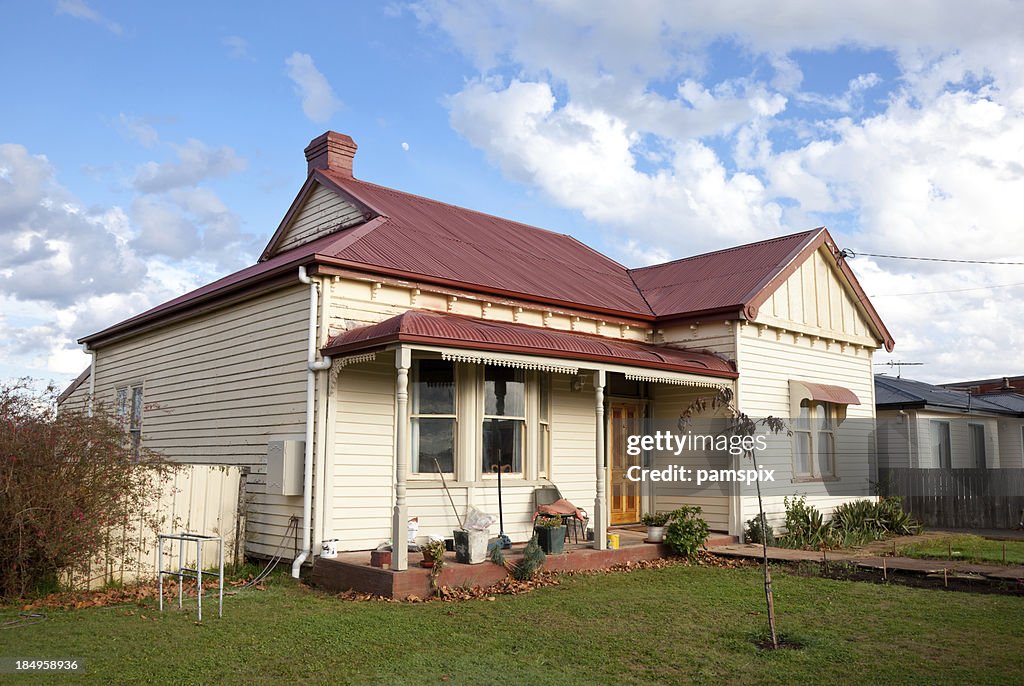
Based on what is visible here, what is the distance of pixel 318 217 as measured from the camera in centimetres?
1545

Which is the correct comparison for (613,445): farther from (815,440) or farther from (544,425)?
(815,440)

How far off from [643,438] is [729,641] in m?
7.77

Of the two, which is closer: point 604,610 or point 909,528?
point 604,610

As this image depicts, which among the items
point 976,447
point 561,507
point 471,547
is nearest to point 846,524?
point 561,507

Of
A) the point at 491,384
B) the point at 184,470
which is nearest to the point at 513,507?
the point at 491,384

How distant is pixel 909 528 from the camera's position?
16.9 metres

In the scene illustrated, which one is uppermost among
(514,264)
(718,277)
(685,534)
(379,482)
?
(718,277)

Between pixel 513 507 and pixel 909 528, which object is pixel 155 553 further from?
pixel 909 528

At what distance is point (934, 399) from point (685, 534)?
1178 cm

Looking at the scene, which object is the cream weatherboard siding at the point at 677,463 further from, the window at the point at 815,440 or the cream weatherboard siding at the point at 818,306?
the window at the point at 815,440

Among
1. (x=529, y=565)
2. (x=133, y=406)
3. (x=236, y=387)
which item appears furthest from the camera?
(x=133, y=406)

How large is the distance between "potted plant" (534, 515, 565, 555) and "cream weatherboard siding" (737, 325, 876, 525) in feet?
14.3

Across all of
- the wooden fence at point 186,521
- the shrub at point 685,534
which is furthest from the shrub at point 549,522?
the wooden fence at point 186,521

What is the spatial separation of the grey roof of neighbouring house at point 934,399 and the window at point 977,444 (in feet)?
→ 1.81
